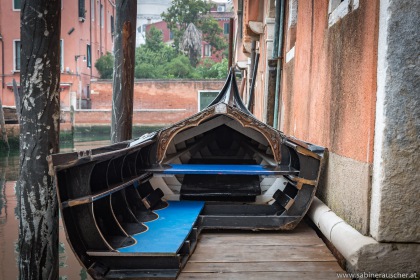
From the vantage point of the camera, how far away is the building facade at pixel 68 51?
2189 cm

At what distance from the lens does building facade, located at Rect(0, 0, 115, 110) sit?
71.8 feet

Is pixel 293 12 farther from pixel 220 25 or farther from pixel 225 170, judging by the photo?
Answer: pixel 220 25

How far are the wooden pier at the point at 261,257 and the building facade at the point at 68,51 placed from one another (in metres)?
19.6

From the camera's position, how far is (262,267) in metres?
2.70

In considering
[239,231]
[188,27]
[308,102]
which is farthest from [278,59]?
[188,27]

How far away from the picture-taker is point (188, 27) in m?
29.1

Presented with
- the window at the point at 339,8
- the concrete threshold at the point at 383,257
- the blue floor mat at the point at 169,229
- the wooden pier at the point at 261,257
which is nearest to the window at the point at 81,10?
the blue floor mat at the point at 169,229

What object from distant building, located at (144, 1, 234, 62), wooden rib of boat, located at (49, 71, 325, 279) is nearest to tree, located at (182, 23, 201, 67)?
distant building, located at (144, 1, 234, 62)

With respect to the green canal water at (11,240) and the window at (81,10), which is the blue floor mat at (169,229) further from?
the window at (81,10)

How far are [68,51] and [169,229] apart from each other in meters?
20.8

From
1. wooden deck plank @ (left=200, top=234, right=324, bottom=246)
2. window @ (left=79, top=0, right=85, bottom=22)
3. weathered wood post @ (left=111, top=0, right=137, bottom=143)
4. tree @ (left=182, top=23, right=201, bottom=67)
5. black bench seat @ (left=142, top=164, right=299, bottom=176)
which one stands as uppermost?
window @ (left=79, top=0, right=85, bottom=22)

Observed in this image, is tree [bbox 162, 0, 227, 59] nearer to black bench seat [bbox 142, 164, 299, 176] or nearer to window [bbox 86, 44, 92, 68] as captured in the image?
window [bbox 86, 44, 92, 68]

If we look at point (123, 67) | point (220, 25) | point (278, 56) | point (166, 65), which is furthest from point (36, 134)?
point (220, 25)

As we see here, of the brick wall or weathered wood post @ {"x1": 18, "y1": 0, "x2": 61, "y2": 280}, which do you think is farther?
the brick wall
